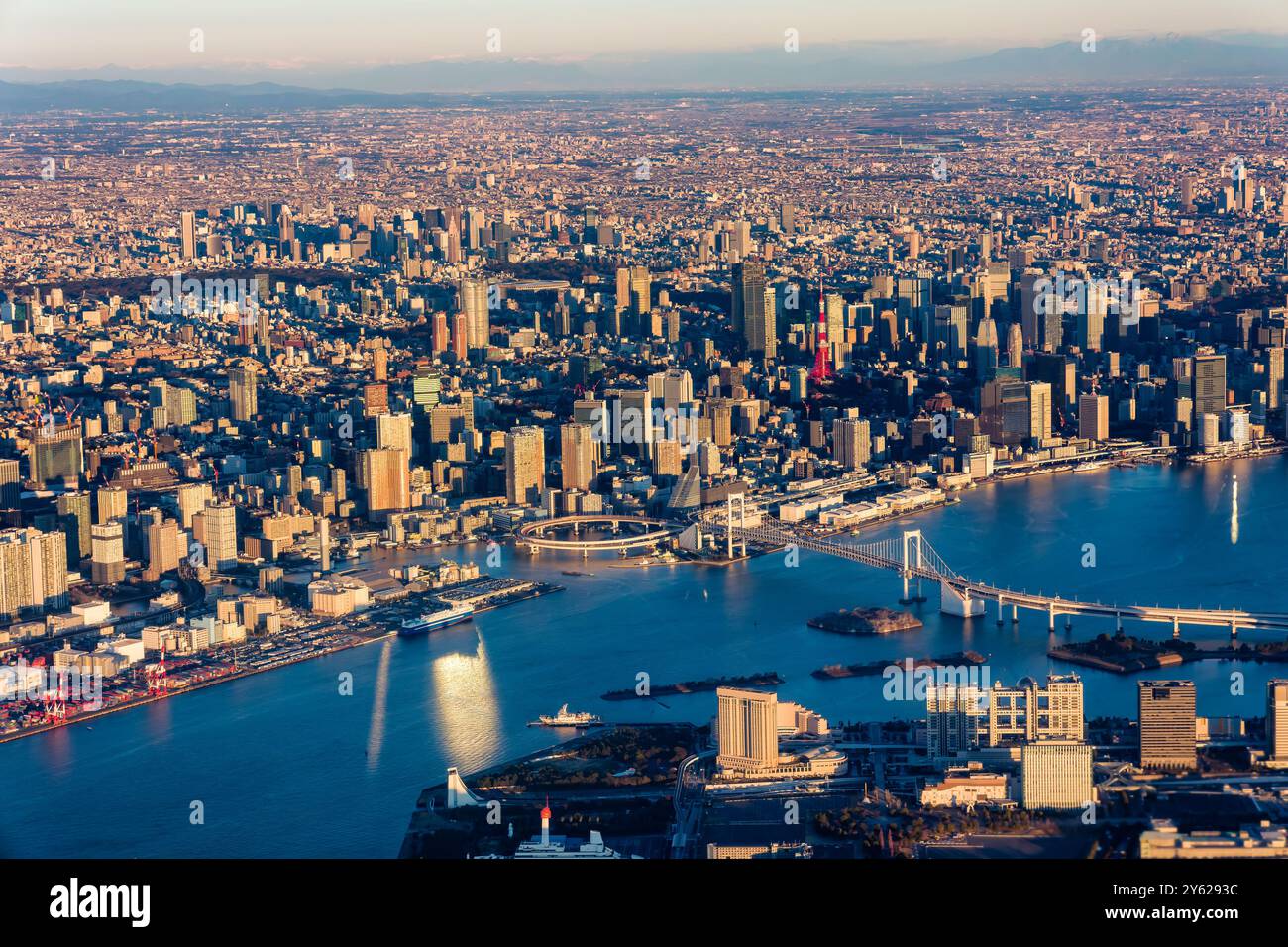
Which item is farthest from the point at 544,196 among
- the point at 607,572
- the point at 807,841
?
the point at 807,841

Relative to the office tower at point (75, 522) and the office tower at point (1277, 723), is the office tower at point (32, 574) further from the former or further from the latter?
the office tower at point (1277, 723)

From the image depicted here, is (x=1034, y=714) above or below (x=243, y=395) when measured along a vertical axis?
below

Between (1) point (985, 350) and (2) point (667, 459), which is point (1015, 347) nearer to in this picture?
(1) point (985, 350)

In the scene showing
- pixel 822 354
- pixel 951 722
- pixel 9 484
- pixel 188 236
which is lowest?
pixel 951 722

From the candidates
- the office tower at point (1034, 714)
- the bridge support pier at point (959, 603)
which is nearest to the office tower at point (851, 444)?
the bridge support pier at point (959, 603)

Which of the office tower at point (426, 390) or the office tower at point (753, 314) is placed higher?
the office tower at point (753, 314)

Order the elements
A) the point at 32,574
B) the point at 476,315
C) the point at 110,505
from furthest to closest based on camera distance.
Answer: the point at 476,315
the point at 110,505
the point at 32,574

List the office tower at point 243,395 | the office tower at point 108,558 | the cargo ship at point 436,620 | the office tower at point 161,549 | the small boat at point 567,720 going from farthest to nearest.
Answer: the office tower at point 243,395 → the office tower at point 161,549 → the office tower at point 108,558 → the cargo ship at point 436,620 → the small boat at point 567,720

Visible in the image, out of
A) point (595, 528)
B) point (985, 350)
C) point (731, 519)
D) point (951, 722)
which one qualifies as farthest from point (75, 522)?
point (985, 350)
